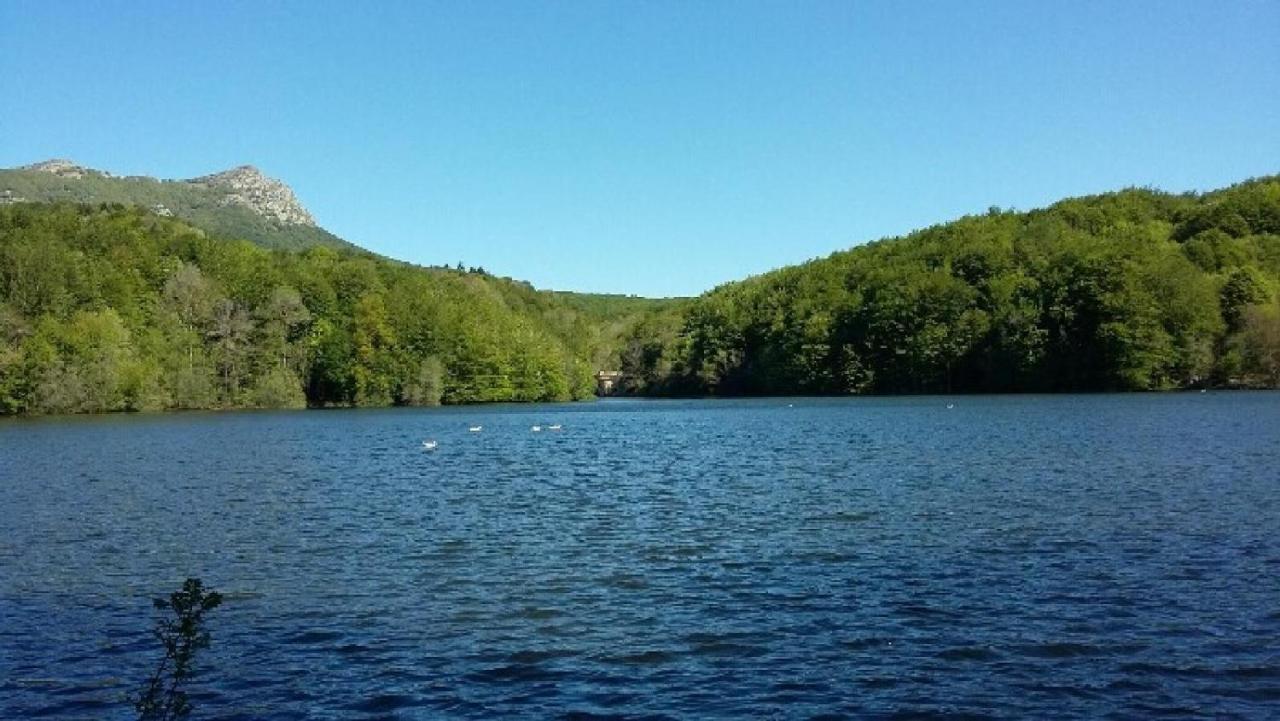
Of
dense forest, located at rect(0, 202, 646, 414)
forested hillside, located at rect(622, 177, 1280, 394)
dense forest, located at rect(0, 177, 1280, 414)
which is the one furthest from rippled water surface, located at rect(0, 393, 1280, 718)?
forested hillside, located at rect(622, 177, 1280, 394)

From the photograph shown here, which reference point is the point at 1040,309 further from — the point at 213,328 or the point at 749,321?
the point at 213,328

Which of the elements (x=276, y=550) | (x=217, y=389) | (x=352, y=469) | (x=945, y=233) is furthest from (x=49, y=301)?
(x=945, y=233)

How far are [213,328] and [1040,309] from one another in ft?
367

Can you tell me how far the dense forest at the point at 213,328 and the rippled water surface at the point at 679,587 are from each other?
250 ft

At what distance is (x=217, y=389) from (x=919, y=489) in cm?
11542

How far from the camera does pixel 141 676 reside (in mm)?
16281

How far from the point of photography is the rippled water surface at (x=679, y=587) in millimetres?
15086

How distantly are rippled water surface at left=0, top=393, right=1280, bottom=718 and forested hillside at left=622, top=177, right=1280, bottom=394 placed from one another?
281 ft

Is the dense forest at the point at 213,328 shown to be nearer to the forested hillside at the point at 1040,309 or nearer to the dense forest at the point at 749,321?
the dense forest at the point at 749,321

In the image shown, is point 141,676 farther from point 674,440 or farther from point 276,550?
point 674,440

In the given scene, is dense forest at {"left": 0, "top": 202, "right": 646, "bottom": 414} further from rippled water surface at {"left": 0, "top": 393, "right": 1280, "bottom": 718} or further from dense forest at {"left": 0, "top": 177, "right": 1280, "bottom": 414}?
rippled water surface at {"left": 0, "top": 393, "right": 1280, "bottom": 718}

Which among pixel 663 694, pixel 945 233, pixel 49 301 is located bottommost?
pixel 663 694

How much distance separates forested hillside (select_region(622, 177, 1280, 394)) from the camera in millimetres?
125188

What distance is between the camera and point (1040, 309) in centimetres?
13850
